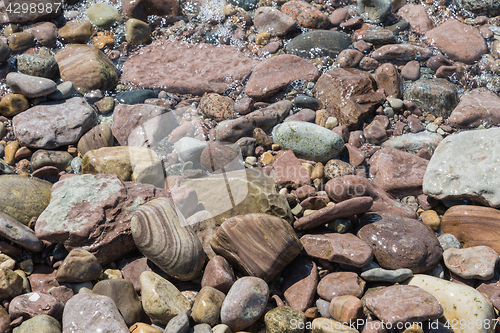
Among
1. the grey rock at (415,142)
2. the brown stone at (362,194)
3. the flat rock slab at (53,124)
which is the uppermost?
the flat rock slab at (53,124)

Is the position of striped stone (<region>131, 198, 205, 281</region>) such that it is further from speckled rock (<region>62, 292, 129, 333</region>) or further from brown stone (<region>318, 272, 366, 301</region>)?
brown stone (<region>318, 272, 366, 301</region>)

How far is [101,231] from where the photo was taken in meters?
3.32

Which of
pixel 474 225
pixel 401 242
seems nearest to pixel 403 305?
pixel 401 242

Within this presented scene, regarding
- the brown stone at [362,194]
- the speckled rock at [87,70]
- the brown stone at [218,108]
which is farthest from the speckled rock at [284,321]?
the speckled rock at [87,70]

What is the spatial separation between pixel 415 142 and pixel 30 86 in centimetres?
522

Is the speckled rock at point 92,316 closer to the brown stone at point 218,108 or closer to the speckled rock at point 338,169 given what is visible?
the speckled rock at point 338,169

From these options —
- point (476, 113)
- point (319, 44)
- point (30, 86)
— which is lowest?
point (476, 113)

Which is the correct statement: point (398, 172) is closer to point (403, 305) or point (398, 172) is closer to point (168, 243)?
point (403, 305)

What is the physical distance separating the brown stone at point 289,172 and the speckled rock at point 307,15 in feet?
9.54

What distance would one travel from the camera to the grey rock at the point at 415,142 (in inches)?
171

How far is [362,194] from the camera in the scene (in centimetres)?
373

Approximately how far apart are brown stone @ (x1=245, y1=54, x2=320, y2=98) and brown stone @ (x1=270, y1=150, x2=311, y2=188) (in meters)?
1.21

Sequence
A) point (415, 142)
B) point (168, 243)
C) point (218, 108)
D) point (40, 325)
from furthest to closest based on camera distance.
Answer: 1. point (218, 108)
2. point (415, 142)
3. point (168, 243)
4. point (40, 325)

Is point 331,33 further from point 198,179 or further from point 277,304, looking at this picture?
point 277,304
